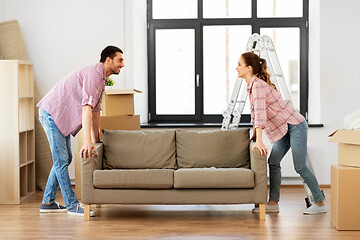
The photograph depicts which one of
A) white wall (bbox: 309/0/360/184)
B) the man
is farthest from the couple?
white wall (bbox: 309/0/360/184)

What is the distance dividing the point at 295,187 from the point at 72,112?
2.86 meters

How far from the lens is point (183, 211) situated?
18.1ft

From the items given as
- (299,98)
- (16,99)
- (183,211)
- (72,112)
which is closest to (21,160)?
(16,99)

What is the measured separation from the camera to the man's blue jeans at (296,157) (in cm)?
520

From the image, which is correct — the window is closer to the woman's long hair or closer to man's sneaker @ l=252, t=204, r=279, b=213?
man's sneaker @ l=252, t=204, r=279, b=213

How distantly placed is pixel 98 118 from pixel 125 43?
1805mm

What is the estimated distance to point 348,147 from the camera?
4688 millimetres

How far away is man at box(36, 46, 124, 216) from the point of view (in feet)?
16.7

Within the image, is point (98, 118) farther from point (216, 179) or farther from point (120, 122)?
point (216, 179)

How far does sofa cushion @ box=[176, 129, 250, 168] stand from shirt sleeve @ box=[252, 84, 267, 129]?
565mm

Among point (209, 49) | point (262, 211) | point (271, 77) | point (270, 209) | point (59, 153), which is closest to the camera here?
point (262, 211)

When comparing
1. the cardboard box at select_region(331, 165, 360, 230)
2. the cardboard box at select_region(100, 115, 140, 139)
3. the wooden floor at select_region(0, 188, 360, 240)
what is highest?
the cardboard box at select_region(100, 115, 140, 139)

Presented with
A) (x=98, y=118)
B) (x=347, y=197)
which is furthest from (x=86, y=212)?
(x=347, y=197)

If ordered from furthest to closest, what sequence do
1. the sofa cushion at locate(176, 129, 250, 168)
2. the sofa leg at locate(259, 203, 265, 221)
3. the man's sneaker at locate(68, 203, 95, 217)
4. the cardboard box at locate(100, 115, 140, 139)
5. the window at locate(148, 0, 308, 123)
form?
the window at locate(148, 0, 308, 123)
the cardboard box at locate(100, 115, 140, 139)
the sofa cushion at locate(176, 129, 250, 168)
the man's sneaker at locate(68, 203, 95, 217)
the sofa leg at locate(259, 203, 265, 221)
